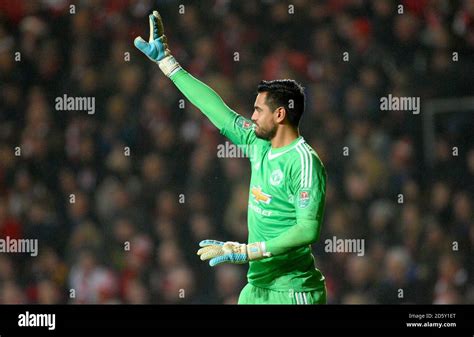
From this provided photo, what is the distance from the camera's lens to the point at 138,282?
6.88 m

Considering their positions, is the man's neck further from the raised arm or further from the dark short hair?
the raised arm

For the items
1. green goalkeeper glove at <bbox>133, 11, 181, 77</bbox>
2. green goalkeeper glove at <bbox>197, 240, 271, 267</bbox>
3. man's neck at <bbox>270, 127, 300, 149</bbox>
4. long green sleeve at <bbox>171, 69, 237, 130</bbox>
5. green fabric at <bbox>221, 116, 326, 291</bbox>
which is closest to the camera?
green goalkeeper glove at <bbox>197, 240, 271, 267</bbox>

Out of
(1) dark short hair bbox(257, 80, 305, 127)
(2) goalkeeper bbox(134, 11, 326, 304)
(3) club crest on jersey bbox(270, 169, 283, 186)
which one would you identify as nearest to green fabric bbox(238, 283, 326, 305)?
(2) goalkeeper bbox(134, 11, 326, 304)

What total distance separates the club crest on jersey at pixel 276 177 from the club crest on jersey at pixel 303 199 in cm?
21

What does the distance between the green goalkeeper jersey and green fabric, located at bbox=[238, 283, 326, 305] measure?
0.03 m

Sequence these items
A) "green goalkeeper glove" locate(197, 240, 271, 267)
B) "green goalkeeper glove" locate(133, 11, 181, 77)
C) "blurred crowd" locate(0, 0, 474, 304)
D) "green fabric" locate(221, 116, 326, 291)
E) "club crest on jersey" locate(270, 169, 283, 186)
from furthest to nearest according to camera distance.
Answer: "blurred crowd" locate(0, 0, 474, 304), "green goalkeeper glove" locate(133, 11, 181, 77), "club crest on jersey" locate(270, 169, 283, 186), "green fabric" locate(221, 116, 326, 291), "green goalkeeper glove" locate(197, 240, 271, 267)

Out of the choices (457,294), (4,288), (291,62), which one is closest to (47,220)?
(4,288)

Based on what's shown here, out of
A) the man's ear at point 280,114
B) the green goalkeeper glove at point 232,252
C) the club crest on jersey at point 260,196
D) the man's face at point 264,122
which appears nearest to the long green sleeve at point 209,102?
the man's face at point 264,122

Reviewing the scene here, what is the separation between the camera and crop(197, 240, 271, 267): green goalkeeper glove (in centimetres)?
509

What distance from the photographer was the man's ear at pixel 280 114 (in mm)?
5504

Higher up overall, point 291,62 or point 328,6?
point 328,6

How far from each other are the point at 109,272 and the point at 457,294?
2.59m

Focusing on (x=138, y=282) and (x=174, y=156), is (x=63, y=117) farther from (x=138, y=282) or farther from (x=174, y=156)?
(x=138, y=282)

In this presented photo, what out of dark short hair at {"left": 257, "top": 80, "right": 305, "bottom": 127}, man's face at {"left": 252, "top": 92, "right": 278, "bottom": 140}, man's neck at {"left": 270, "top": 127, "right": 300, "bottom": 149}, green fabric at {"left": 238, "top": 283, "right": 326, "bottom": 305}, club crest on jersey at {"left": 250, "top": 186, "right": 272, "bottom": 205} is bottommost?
green fabric at {"left": 238, "top": 283, "right": 326, "bottom": 305}
